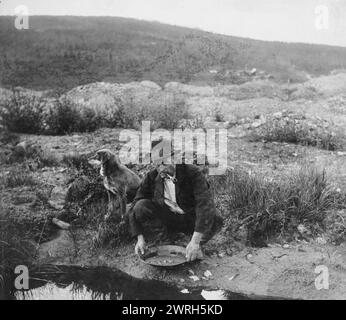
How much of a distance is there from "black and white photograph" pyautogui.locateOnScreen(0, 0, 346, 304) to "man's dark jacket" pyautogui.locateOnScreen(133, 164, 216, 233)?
13mm

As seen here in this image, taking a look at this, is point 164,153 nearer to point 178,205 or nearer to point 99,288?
point 178,205

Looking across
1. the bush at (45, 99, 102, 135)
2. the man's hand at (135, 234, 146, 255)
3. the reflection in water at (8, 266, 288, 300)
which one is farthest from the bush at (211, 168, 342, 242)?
the bush at (45, 99, 102, 135)

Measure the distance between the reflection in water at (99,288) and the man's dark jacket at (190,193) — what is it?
586 mm

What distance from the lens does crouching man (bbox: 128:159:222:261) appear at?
3.75 metres

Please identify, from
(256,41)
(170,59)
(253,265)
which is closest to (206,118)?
(170,59)

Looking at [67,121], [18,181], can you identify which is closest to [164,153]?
[18,181]

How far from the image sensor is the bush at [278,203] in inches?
168

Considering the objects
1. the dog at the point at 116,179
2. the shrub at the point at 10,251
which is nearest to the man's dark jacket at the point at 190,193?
the dog at the point at 116,179

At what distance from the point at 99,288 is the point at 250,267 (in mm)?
1402

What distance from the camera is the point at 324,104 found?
31.1ft

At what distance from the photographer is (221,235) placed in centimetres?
432

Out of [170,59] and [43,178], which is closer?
[43,178]

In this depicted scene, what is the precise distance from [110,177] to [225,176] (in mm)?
1453

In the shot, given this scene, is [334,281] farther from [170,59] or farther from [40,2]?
[170,59]
